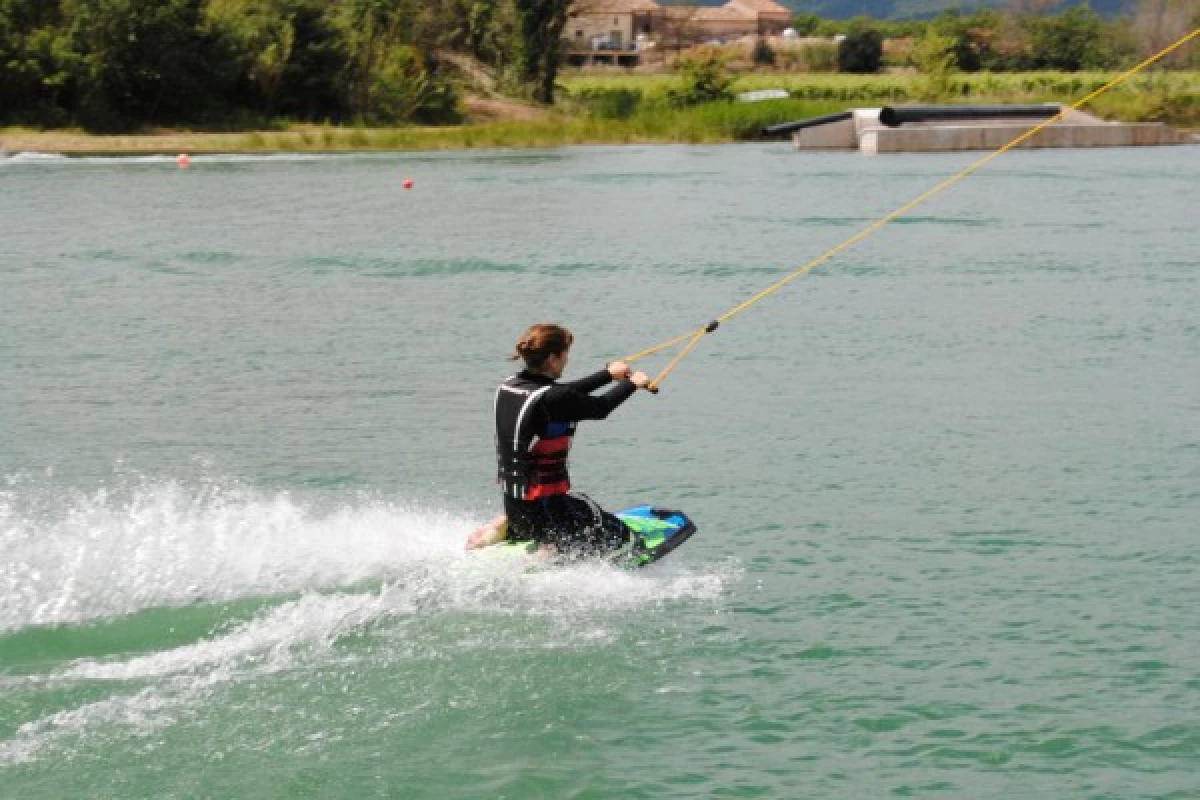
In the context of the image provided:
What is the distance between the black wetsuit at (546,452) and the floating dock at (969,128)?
1703 inches

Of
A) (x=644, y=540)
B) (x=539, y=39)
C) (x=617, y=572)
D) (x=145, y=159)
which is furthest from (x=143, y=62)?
(x=617, y=572)

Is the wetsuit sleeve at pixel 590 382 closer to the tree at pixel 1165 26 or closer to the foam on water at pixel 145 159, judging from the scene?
the foam on water at pixel 145 159

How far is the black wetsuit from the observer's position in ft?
27.6

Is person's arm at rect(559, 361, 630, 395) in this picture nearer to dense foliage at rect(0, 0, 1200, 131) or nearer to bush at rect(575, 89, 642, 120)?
dense foliage at rect(0, 0, 1200, 131)

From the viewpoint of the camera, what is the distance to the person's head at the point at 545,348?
838 centimetres

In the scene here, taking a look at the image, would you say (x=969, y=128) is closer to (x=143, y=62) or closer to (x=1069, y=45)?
(x=143, y=62)

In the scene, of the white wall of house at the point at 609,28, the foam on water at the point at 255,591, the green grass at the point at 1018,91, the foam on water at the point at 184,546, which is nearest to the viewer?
the foam on water at the point at 255,591

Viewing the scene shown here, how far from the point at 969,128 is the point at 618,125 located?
12.0 metres

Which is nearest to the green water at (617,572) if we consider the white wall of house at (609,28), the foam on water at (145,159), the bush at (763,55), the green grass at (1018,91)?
the foam on water at (145,159)

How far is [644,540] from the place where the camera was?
9.04 m

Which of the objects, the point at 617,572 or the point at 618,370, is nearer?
the point at 618,370

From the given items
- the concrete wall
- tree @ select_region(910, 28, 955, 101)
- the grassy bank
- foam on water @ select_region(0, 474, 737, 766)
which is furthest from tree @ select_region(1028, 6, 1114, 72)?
foam on water @ select_region(0, 474, 737, 766)

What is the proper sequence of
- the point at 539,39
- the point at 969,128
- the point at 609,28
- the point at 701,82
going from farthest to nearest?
the point at 609,28 → the point at 539,39 → the point at 701,82 → the point at 969,128

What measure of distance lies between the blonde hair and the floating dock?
43.4m
